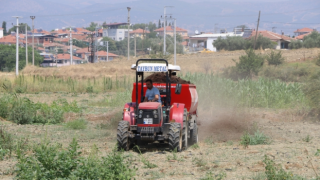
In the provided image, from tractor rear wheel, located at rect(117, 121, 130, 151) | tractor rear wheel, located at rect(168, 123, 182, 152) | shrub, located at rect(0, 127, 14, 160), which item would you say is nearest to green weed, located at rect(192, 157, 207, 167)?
tractor rear wheel, located at rect(168, 123, 182, 152)

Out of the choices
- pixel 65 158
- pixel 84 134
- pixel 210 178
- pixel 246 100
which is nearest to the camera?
pixel 210 178

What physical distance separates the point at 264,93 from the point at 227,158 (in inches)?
602

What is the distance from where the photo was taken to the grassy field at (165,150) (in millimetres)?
7984

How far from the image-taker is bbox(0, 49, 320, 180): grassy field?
798cm

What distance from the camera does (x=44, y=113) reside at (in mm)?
18281

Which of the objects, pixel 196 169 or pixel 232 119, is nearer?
pixel 196 169

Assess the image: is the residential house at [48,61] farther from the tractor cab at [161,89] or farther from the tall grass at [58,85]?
the tractor cab at [161,89]

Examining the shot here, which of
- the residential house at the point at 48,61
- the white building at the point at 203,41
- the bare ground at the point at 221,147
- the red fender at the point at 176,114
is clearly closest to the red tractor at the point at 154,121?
the red fender at the point at 176,114

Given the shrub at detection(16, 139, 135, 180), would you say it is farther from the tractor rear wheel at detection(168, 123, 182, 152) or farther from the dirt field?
the dirt field

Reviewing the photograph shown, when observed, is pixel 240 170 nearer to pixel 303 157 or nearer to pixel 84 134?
pixel 303 157

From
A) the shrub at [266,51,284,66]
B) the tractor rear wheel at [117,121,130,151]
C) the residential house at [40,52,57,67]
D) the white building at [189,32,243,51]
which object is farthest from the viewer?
the residential house at [40,52,57,67]

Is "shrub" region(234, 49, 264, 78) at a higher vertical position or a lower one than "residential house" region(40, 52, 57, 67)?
lower

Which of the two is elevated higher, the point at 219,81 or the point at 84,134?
the point at 219,81

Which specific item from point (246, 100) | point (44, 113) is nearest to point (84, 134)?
point (44, 113)
